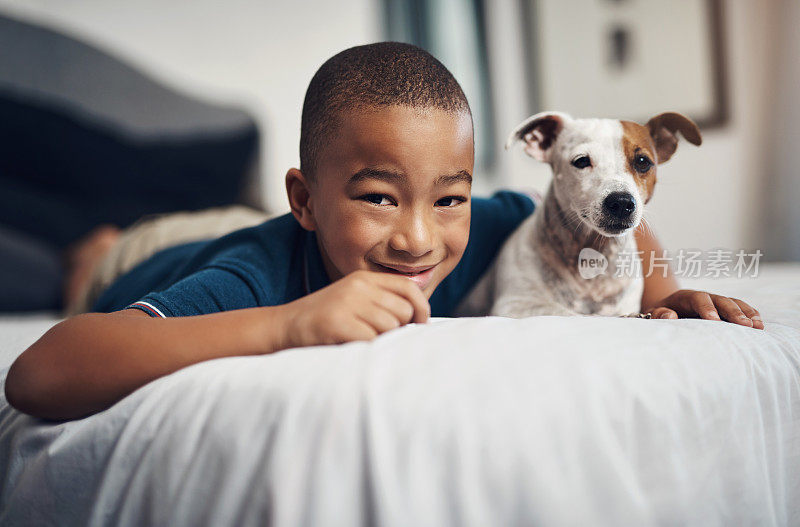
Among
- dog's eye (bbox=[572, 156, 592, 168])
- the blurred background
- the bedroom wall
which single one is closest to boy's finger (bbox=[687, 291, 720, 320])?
dog's eye (bbox=[572, 156, 592, 168])

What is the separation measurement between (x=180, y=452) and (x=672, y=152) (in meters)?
0.76

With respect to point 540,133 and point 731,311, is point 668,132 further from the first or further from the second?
point 731,311

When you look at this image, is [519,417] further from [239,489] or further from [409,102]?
[409,102]

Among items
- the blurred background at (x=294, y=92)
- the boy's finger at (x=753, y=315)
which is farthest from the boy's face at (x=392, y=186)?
the blurred background at (x=294, y=92)

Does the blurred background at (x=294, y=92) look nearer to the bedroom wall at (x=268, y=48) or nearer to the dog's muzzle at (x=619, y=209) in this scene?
the bedroom wall at (x=268, y=48)

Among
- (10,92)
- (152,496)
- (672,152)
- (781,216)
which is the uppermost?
(10,92)

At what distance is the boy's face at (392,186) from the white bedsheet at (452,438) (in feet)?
0.64

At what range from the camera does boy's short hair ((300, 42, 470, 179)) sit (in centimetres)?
69

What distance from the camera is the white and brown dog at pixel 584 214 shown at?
780mm

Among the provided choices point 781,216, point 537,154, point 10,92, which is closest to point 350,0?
point 10,92

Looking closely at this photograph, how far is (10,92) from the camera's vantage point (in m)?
2.27

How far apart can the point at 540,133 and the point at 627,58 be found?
6.20 ft

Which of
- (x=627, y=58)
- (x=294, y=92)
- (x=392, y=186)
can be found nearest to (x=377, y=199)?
(x=392, y=186)

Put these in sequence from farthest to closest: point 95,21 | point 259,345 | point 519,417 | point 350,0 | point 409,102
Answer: point 350,0 → point 95,21 → point 409,102 → point 259,345 → point 519,417
